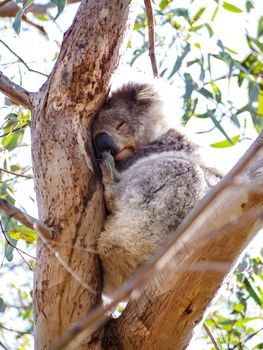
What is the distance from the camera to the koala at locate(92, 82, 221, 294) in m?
2.30

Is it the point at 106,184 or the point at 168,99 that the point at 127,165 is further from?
the point at 168,99

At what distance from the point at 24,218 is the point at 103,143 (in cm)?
80

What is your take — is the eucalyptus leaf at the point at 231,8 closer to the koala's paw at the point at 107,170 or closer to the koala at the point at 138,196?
the koala at the point at 138,196

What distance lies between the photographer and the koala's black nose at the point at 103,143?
2512 mm

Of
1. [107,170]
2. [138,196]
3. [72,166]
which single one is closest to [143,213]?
[138,196]

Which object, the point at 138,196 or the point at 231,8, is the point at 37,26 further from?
the point at 138,196

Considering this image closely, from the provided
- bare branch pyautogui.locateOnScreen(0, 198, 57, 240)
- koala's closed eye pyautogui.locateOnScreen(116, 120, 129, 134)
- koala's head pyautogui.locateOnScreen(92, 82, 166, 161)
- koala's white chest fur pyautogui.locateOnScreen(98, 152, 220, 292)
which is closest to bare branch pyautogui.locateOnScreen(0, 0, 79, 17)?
koala's head pyautogui.locateOnScreen(92, 82, 166, 161)

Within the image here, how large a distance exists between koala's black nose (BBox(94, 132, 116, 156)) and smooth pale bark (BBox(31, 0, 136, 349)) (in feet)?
0.68

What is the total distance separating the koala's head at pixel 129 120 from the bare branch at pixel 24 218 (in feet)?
2.08

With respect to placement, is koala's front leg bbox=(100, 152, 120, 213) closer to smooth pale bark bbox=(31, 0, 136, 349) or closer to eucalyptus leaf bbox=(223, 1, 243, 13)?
smooth pale bark bbox=(31, 0, 136, 349)

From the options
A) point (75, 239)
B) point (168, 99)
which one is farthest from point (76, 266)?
point (168, 99)

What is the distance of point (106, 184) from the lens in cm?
233

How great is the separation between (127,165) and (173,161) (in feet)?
0.81

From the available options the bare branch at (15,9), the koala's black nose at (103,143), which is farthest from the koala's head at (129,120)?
the bare branch at (15,9)
